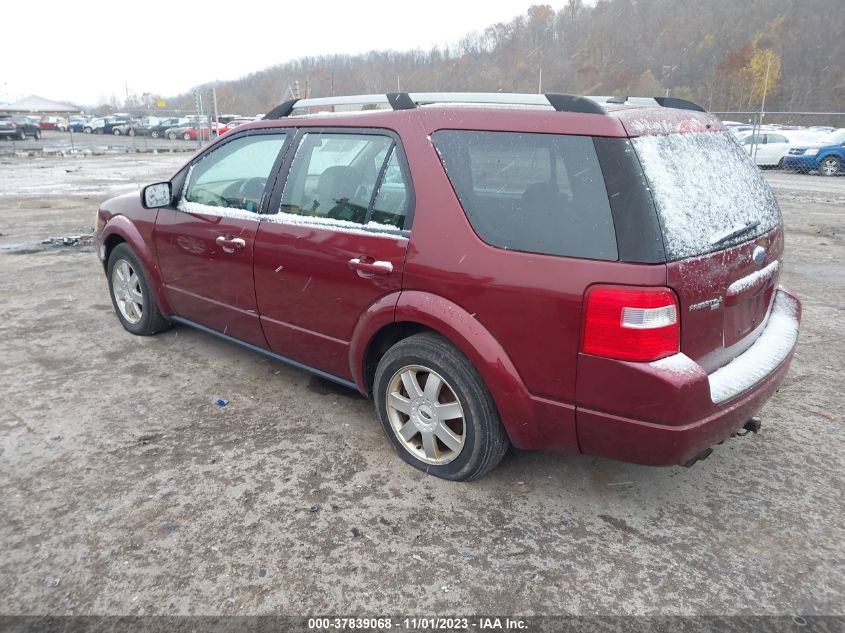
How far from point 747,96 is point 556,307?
68367 millimetres

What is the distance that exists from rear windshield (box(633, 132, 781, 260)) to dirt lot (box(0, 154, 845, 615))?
1.25 m

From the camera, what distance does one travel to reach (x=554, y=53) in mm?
114000

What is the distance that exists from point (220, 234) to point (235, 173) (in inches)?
17.1

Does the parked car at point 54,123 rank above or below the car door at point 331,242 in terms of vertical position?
above

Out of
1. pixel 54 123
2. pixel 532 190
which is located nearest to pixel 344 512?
pixel 532 190

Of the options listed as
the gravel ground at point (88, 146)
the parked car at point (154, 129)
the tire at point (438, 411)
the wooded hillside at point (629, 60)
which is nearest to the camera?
the tire at point (438, 411)

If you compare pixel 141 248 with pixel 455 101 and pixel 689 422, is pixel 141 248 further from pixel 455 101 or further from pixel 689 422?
pixel 689 422

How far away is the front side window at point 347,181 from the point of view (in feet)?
10.2

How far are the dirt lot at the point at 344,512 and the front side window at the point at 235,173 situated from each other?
3.96 ft

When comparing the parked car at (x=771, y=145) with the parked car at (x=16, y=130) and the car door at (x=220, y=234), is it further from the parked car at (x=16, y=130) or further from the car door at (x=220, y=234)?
the parked car at (x=16, y=130)

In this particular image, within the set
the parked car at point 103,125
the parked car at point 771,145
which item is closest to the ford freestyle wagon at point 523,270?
the parked car at point 771,145

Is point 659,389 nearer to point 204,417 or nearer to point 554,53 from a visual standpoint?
point 204,417

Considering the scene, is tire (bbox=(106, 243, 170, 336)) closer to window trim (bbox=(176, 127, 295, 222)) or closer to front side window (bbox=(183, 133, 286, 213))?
window trim (bbox=(176, 127, 295, 222))

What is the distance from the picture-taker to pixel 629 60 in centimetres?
10494
